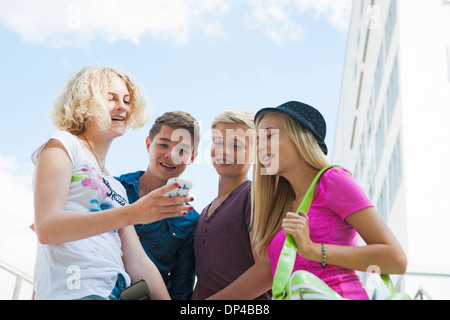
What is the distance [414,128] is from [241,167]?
1272 centimetres

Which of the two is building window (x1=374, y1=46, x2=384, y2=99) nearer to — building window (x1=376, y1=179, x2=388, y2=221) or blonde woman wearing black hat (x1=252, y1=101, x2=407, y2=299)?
building window (x1=376, y1=179, x2=388, y2=221)

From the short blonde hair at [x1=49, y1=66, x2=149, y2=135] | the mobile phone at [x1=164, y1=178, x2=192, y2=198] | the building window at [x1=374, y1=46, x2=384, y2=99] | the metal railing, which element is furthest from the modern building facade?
the mobile phone at [x1=164, y1=178, x2=192, y2=198]

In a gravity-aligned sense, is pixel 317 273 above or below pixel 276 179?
below

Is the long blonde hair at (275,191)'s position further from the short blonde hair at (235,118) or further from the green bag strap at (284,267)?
the short blonde hair at (235,118)

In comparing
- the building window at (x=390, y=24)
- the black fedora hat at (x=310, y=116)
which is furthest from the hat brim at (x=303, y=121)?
the building window at (x=390, y=24)

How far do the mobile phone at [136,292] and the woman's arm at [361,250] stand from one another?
640mm

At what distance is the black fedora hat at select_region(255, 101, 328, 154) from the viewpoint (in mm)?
2910

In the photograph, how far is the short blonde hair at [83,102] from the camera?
280cm

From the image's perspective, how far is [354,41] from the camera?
31.0 m

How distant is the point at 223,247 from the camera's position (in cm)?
312

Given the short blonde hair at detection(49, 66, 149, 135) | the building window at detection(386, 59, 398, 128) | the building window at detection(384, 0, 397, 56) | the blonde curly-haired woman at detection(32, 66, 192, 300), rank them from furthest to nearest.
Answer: the building window at detection(384, 0, 397, 56) < the building window at detection(386, 59, 398, 128) < the short blonde hair at detection(49, 66, 149, 135) < the blonde curly-haired woman at detection(32, 66, 192, 300)

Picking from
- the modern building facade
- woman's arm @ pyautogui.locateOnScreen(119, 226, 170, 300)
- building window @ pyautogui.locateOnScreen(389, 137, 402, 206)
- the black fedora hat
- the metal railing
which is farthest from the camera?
Result: building window @ pyautogui.locateOnScreen(389, 137, 402, 206)
